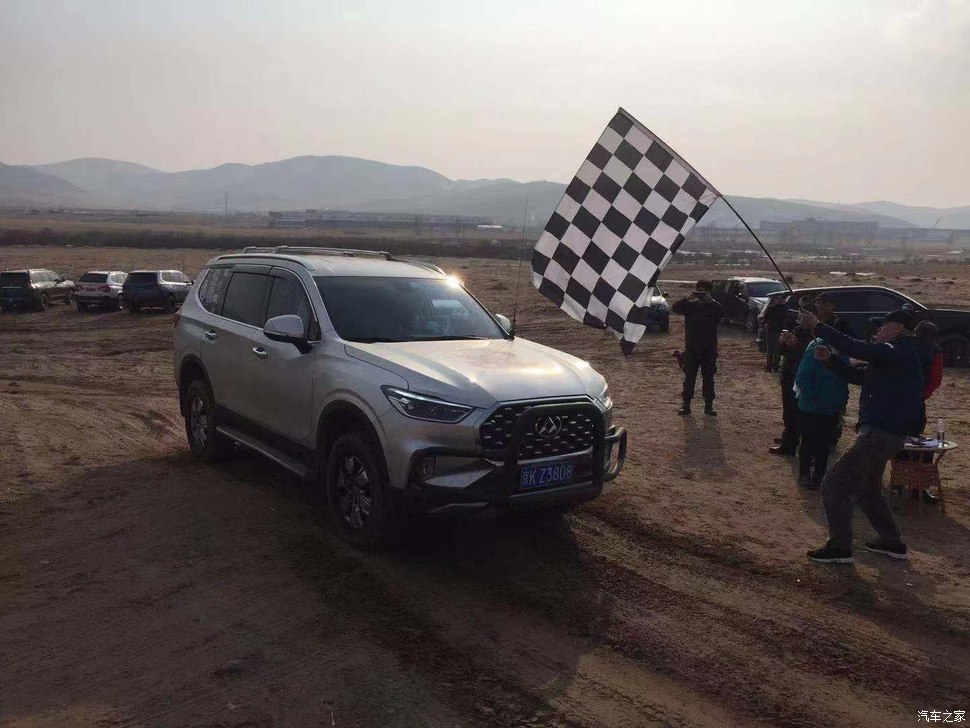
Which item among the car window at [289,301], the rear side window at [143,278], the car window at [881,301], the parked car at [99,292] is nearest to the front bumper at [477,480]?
the car window at [289,301]

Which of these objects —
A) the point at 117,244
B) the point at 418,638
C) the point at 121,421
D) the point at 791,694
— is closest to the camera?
the point at 791,694

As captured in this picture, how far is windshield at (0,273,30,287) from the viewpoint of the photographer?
991 inches

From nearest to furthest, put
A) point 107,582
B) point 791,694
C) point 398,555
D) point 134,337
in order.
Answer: point 791,694 → point 107,582 → point 398,555 → point 134,337

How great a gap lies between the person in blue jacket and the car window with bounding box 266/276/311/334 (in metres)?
4.42

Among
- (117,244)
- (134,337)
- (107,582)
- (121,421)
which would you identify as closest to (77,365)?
(134,337)

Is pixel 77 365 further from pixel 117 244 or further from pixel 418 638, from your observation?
pixel 117 244

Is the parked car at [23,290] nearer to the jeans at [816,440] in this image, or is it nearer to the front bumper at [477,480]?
the front bumper at [477,480]

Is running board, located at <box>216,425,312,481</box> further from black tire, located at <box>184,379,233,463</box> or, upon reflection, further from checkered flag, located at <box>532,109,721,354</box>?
checkered flag, located at <box>532,109,721,354</box>

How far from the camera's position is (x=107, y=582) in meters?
5.06

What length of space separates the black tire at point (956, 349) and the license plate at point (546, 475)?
41.0 feet

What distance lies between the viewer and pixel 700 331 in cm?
1037

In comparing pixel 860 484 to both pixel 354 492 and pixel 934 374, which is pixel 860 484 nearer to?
pixel 934 374

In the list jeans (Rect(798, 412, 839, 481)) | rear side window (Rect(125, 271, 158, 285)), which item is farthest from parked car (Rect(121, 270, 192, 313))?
jeans (Rect(798, 412, 839, 481))

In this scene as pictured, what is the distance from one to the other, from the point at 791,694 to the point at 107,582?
4.10 metres
